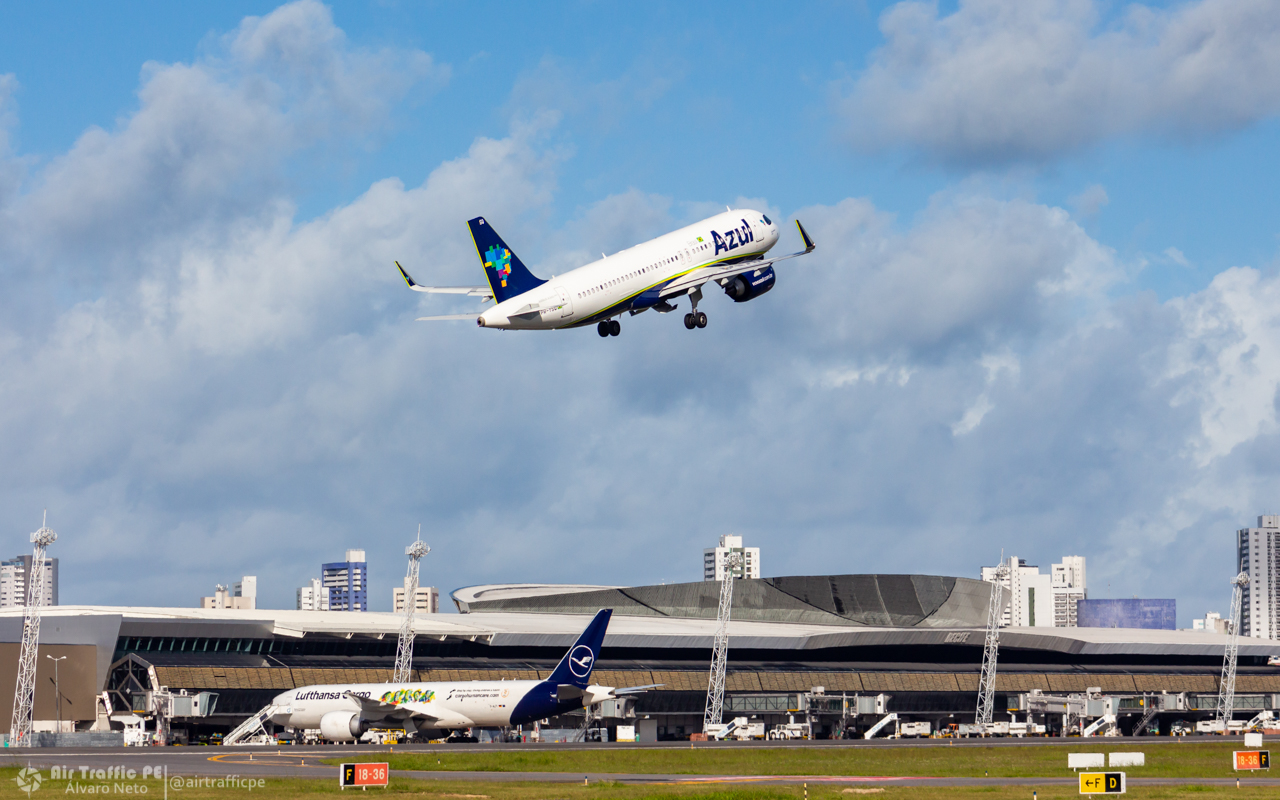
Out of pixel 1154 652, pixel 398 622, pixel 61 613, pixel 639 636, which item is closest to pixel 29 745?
pixel 61 613

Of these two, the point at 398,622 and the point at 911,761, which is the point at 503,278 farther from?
the point at 398,622

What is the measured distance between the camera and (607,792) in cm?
5272

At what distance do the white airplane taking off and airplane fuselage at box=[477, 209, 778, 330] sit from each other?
4 centimetres

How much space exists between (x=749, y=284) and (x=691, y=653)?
93.4 meters

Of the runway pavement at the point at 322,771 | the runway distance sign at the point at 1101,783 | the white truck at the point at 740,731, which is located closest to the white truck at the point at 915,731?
the white truck at the point at 740,731

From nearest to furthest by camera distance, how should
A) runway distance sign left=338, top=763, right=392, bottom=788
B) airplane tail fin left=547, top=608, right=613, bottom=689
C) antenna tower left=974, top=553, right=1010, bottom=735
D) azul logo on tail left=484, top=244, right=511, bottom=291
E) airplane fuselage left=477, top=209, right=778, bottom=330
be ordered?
runway distance sign left=338, top=763, right=392, bottom=788
airplane fuselage left=477, top=209, right=778, bottom=330
azul logo on tail left=484, top=244, right=511, bottom=291
airplane tail fin left=547, top=608, right=613, bottom=689
antenna tower left=974, top=553, right=1010, bottom=735

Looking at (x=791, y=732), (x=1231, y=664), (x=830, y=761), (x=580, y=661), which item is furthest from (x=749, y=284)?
(x=1231, y=664)

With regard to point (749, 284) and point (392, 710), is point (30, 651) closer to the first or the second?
point (392, 710)

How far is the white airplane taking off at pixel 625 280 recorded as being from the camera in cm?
6178

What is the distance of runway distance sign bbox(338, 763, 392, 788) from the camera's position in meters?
52.9

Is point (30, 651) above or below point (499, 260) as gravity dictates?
below

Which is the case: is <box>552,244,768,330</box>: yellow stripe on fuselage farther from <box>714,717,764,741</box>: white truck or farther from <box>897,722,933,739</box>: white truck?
<box>897,722,933,739</box>: white truck

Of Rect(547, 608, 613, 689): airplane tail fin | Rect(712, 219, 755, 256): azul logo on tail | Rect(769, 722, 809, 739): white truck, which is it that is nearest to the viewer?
Rect(712, 219, 755, 256): azul logo on tail

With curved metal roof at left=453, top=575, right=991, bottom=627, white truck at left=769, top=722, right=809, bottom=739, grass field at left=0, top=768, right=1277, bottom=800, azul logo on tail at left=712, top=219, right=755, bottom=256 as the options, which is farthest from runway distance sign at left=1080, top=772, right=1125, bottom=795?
curved metal roof at left=453, top=575, right=991, bottom=627
